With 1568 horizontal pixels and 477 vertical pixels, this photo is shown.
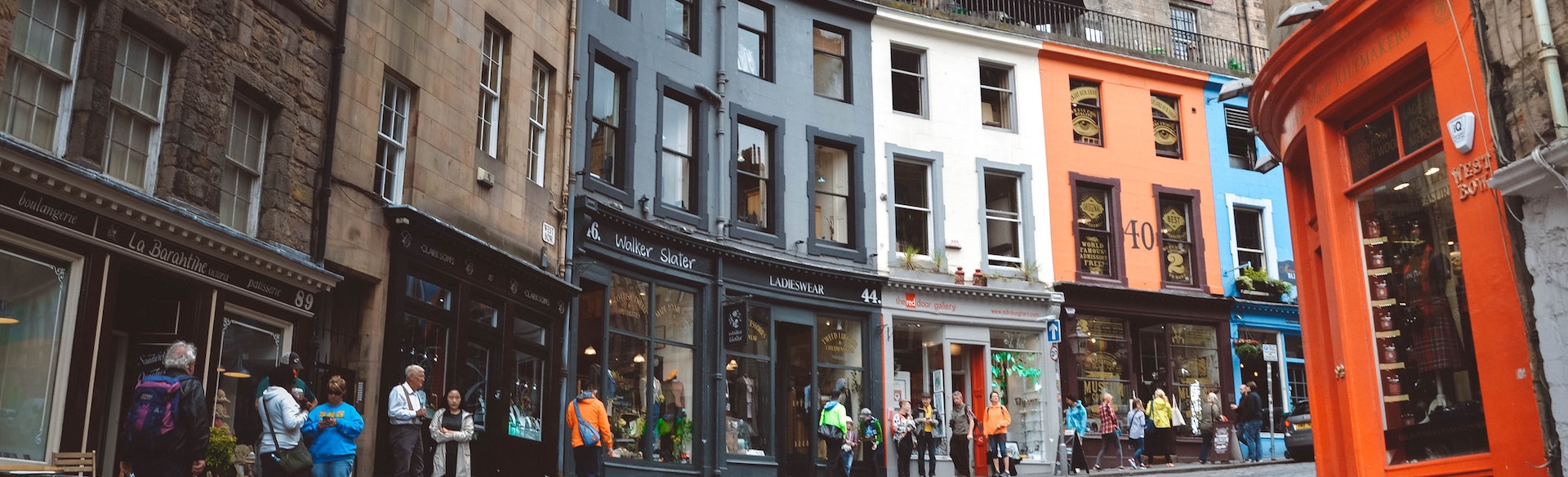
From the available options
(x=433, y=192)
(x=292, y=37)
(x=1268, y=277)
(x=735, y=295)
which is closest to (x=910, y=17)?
(x=735, y=295)

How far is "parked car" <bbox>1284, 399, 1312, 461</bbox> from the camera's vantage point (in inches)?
862

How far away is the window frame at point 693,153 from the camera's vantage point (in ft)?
69.1

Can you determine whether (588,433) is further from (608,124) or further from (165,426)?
(165,426)

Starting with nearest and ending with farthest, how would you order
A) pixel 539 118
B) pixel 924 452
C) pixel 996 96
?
pixel 539 118
pixel 924 452
pixel 996 96

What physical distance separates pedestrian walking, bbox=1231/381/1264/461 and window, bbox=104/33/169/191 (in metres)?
19.6

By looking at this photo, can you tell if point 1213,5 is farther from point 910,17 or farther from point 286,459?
point 286,459

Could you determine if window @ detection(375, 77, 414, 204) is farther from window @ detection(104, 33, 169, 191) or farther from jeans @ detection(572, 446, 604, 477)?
jeans @ detection(572, 446, 604, 477)

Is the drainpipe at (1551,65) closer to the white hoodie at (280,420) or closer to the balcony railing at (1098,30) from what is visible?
the white hoodie at (280,420)

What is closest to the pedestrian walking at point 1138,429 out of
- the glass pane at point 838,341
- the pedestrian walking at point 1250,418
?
the pedestrian walking at point 1250,418

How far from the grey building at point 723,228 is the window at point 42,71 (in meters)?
8.50

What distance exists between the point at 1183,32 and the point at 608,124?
651 inches

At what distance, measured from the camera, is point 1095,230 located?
26984 mm

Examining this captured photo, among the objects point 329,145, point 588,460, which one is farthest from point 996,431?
point 329,145

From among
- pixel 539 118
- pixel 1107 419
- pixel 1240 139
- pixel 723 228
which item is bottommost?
pixel 1107 419
